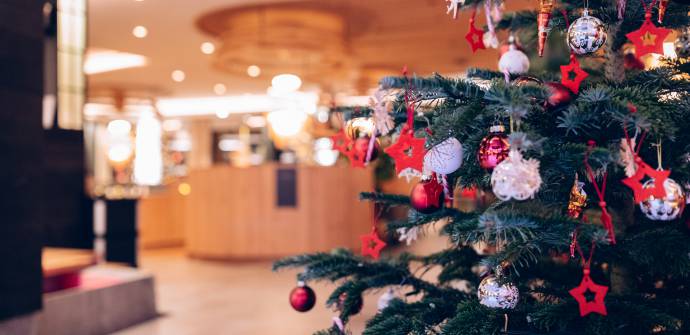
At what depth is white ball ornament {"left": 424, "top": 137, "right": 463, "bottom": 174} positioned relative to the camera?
3.98ft

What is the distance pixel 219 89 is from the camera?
12.4 meters

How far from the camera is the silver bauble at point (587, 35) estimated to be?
1.24m

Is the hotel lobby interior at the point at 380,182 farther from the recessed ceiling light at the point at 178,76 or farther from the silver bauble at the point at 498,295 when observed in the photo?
the recessed ceiling light at the point at 178,76

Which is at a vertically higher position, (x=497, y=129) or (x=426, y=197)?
(x=497, y=129)

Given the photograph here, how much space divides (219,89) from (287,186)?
222 inches

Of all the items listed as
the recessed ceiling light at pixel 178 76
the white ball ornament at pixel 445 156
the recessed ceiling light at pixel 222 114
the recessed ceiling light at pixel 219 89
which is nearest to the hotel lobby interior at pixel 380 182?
the white ball ornament at pixel 445 156

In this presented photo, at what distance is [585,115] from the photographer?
1.13m

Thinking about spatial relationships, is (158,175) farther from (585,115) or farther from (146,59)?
(585,115)

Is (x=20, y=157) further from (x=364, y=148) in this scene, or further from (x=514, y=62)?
(x=514, y=62)

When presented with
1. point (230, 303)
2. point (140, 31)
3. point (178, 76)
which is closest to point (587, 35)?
point (230, 303)


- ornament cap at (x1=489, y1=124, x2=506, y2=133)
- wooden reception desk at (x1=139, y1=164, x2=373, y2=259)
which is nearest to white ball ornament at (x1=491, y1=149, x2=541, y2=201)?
ornament cap at (x1=489, y1=124, x2=506, y2=133)

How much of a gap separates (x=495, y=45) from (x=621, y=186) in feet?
1.91

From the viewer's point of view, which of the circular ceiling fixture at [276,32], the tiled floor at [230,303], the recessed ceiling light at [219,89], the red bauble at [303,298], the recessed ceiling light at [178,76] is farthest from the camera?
the recessed ceiling light at [219,89]

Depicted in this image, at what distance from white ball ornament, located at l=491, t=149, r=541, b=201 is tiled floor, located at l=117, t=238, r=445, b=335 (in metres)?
2.02
